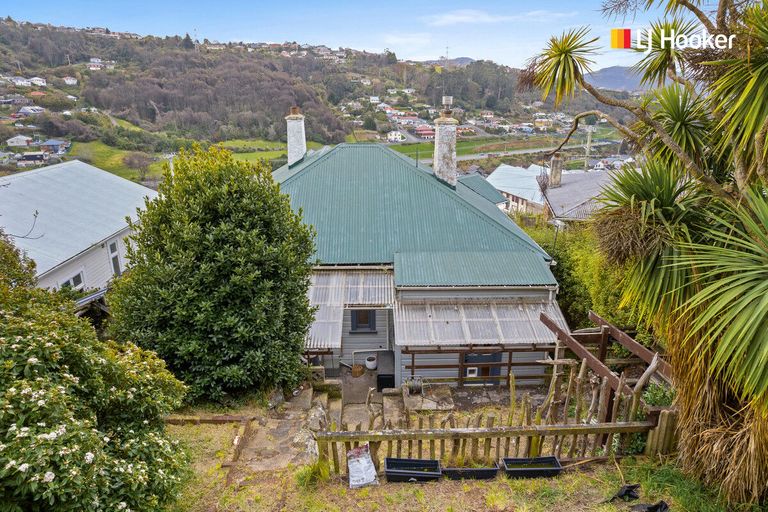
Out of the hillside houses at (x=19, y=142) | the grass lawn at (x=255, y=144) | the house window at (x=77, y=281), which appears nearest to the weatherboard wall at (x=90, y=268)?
the house window at (x=77, y=281)

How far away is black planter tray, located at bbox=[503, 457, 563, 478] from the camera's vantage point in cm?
689

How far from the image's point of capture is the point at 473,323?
13.9 meters

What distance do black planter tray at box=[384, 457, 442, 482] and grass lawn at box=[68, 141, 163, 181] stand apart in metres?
47.4

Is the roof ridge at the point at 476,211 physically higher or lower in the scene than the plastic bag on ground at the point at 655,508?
higher

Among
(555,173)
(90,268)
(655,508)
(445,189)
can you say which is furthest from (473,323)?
(555,173)

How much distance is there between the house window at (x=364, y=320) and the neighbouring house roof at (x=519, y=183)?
35.6 meters

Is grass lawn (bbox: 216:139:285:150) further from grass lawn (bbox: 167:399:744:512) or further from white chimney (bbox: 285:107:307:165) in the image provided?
grass lawn (bbox: 167:399:744:512)

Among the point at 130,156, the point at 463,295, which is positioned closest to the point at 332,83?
the point at 130,156

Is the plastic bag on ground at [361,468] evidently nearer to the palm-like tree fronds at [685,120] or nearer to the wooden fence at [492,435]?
the wooden fence at [492,435]

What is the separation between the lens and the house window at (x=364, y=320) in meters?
15.5

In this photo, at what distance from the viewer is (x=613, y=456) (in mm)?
7223

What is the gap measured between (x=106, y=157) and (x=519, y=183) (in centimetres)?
5040

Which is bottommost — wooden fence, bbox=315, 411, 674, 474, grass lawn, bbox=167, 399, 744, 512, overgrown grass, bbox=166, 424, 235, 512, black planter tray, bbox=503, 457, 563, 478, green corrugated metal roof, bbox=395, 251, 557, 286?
overgrown grass, bbox=166, 424, 235, 512

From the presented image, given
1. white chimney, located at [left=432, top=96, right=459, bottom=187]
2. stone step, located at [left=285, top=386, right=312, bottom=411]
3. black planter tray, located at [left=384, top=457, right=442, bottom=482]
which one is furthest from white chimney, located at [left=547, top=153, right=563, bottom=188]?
black planter tray, located at [left=384, top=457, right=442, bottom=482]
